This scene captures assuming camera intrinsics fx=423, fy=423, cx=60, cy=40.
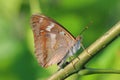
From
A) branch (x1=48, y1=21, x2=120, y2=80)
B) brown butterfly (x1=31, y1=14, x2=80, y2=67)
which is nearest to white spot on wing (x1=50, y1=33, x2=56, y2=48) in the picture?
brown butterfly (x1=31, y1=14, x2=80, y2=67)

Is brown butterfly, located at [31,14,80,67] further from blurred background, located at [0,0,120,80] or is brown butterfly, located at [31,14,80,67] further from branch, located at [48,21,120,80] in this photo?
branch, located at [48,21,120,80]

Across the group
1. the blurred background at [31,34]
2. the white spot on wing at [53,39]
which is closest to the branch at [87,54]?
the blurred background at [31,34]

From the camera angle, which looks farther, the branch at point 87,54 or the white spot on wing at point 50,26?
the white spot on wing at point 50,26

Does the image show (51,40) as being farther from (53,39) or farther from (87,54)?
(87,54)

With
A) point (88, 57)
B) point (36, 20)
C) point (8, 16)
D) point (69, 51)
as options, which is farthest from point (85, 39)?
point (88, 57)

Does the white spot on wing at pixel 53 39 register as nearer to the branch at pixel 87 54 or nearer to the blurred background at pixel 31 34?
the blurred background at pixel 31 34

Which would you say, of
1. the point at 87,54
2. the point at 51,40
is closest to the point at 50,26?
the point at 51,40
